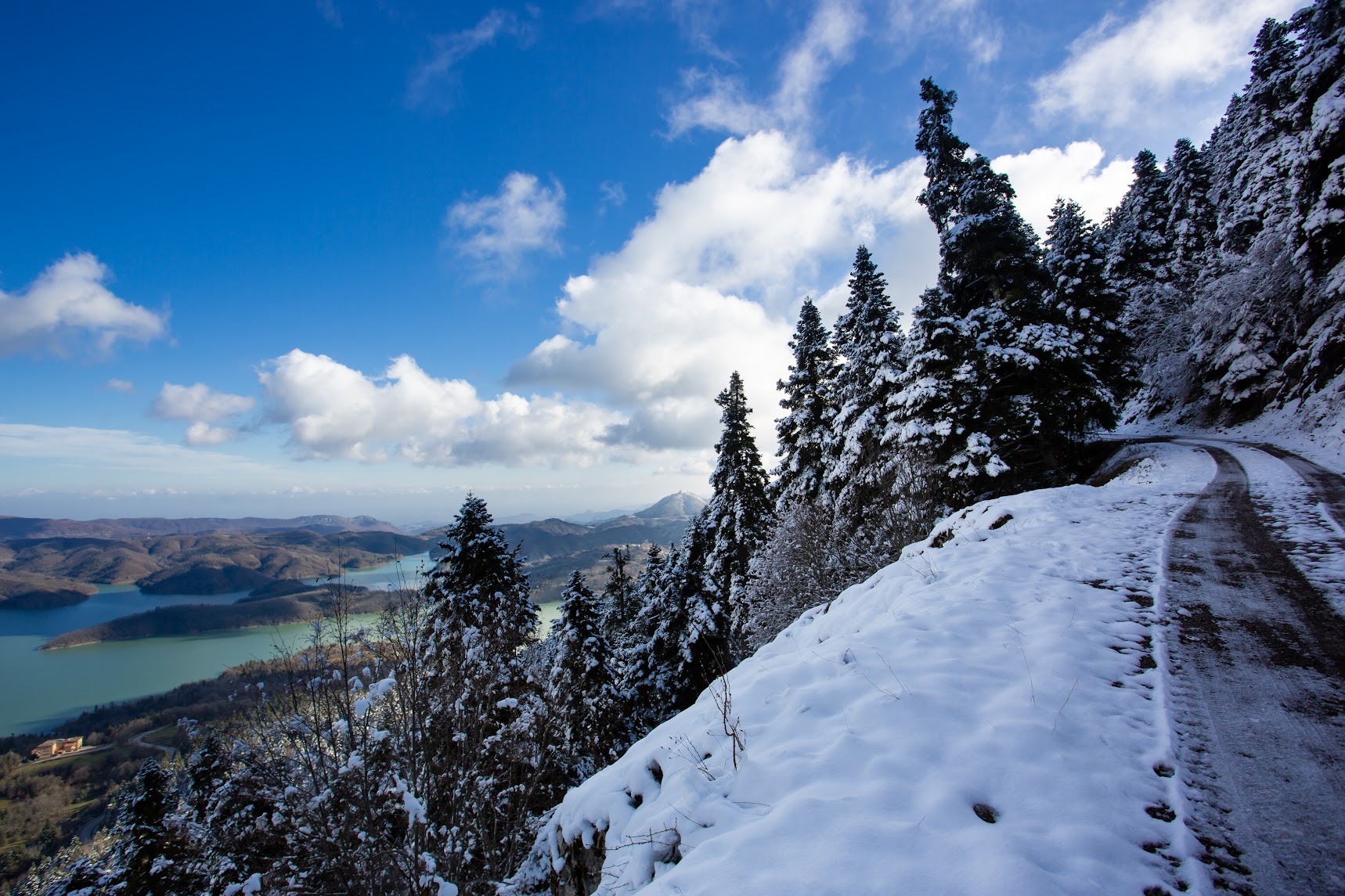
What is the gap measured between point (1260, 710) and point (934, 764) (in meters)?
2.40

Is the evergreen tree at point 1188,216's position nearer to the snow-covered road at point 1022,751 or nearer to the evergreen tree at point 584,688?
the snow-covered road at point 1022,751

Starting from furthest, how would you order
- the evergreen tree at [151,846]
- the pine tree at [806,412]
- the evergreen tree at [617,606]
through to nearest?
the evergreen tree at [617,606] → the pine tree at [806,412] → the evergreen tree at [151,846]

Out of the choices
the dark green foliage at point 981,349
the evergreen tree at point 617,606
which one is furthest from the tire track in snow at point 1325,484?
the evergreen tree at point 617,606

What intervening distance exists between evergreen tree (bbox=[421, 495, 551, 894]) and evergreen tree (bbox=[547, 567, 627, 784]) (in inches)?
54.7

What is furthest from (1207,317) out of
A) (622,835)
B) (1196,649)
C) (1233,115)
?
(622,835)

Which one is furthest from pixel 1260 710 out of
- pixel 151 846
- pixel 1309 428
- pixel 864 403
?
pixel 151 846

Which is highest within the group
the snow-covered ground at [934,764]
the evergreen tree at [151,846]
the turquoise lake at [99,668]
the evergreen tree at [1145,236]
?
the evergreen tree at [1145,236]

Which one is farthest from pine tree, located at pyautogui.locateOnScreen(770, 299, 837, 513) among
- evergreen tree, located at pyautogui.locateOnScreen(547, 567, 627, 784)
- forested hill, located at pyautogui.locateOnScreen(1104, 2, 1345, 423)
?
forested hill, located at pyautogui.locateOnScreen(1104, 2, 1345, 423)

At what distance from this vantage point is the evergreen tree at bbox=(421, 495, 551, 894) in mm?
8703

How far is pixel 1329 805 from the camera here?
8.13 feet

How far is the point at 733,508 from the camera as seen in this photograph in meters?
22.4

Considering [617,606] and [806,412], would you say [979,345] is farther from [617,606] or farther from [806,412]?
[617,606]

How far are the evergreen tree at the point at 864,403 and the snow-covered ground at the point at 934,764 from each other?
9459mm

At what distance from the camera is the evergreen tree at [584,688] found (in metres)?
15.5
